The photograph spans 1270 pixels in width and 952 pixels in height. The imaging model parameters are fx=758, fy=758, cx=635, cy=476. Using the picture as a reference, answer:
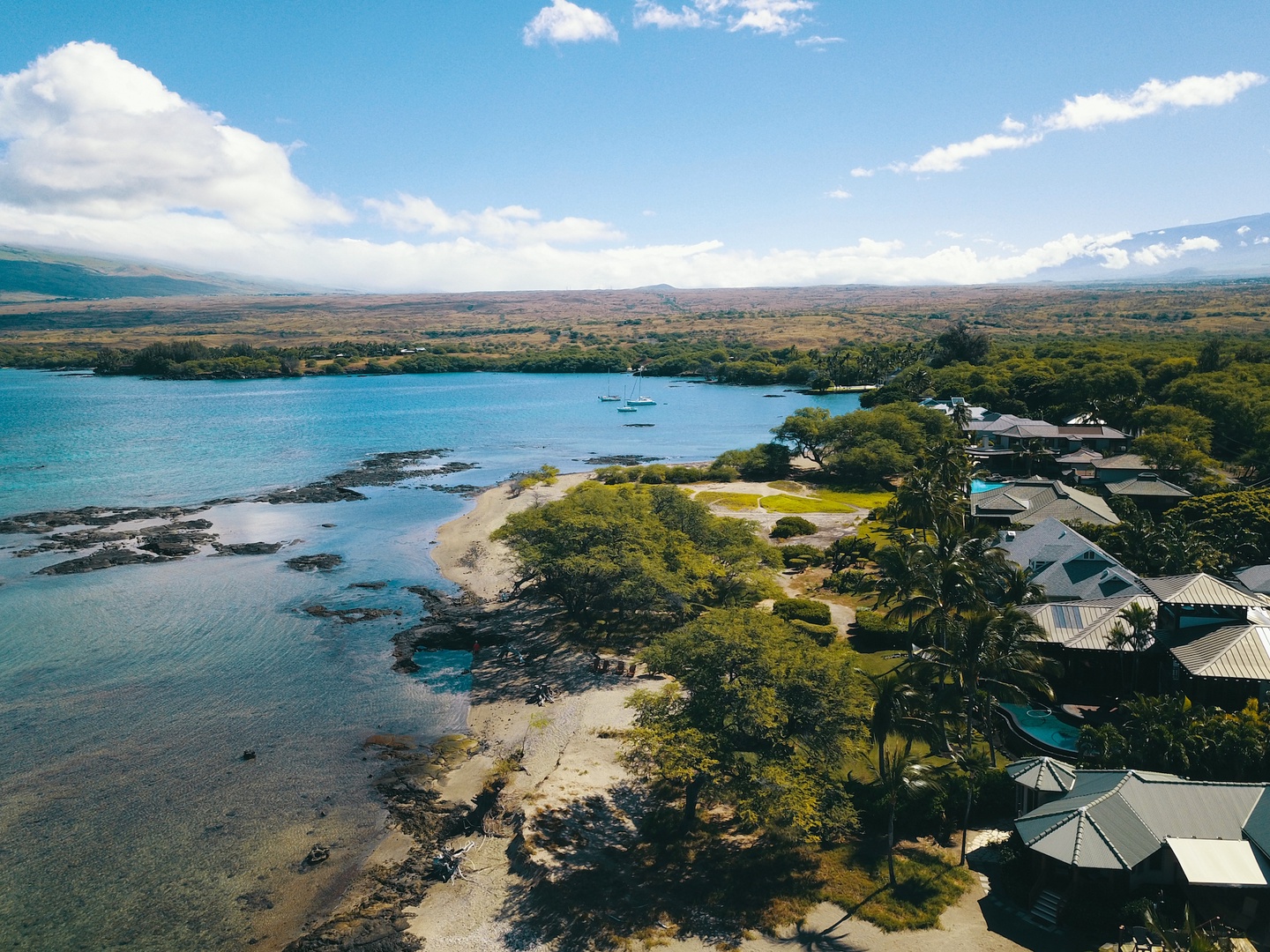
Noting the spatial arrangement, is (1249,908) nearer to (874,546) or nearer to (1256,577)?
(1256,577)

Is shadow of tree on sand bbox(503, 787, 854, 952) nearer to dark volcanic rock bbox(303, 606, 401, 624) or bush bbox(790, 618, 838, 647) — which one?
bush bbox(790, 618, 838, 647)

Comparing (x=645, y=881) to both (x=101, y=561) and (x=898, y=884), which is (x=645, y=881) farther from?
(x=101, y=561)

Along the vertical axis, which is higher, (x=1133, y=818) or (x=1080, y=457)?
(x=1080, y=457)

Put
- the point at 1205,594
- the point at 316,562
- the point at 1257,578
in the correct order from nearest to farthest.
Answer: the point at 1205,594 < the point at 1257,578 < the point at 316,562

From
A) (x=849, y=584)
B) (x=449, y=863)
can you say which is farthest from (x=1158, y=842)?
(x=849, y=584)

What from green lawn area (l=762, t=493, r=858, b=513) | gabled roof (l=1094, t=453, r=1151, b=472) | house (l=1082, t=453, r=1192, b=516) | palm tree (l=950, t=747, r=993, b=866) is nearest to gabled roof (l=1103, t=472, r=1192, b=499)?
house (l=1082, t=453, r=1192, b=516)

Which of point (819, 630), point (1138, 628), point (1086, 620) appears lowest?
point (819, 630)

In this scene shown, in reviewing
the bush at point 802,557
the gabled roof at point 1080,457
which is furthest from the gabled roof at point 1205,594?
the gabled roof at point 1080,457

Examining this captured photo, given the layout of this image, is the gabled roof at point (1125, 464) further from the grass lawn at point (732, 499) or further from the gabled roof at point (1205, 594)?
the gabled roof at point (1205, 594)
